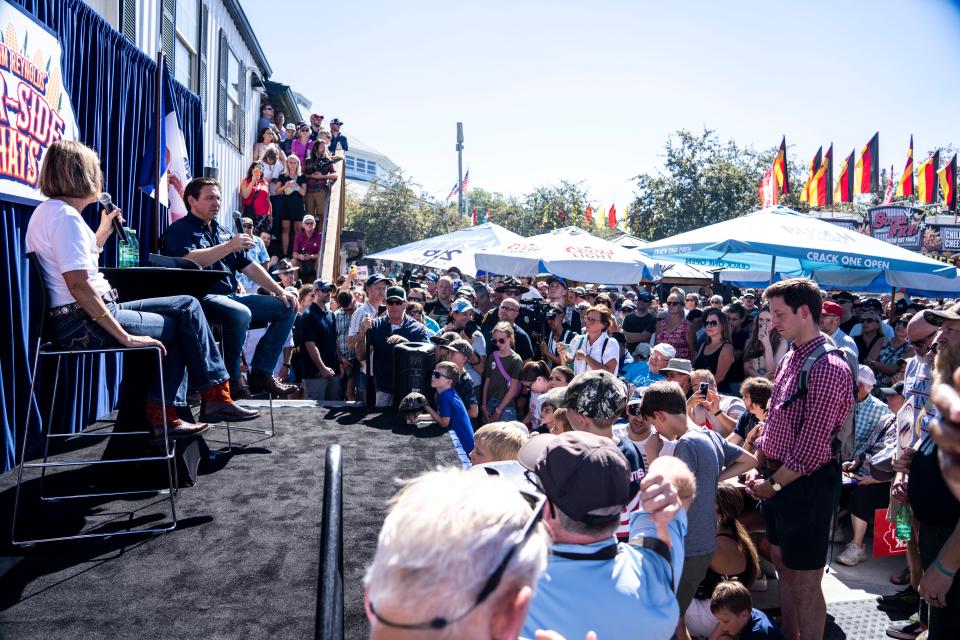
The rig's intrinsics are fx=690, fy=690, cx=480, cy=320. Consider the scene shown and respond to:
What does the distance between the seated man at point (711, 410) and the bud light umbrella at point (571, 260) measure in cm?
438

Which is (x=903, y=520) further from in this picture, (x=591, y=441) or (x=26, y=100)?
(x=26, y=100)

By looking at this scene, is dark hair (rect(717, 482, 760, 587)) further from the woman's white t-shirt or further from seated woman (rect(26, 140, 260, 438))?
the woman's white t-shirt

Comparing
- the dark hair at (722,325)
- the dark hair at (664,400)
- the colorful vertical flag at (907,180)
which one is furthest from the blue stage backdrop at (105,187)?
the colorful vertical flag at (907,180)

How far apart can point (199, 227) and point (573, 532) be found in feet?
11.8

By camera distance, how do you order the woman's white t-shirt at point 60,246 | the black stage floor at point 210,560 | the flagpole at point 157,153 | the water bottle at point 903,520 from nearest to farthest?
the black stage floor at point 210,560 < the woman's white t-shirt at point 60,246 < the water bottle at point 903,520 < the flagpole at point 157,153

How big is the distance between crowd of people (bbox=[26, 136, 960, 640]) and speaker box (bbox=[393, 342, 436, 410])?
0.05 metres

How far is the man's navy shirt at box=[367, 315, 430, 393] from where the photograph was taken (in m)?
7.49

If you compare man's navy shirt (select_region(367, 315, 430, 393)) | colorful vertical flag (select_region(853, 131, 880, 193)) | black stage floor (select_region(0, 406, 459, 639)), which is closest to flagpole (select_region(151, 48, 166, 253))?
man's navy shirt (select_region(367, 315, 430, 393))

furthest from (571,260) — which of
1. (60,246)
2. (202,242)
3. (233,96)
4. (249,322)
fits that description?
(233,96)

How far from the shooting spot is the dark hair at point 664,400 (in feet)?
13.2

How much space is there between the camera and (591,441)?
218 centimetres

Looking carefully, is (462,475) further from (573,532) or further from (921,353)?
(921,353)

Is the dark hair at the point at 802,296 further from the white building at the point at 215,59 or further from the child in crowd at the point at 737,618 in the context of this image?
the white building at the point at 215,59

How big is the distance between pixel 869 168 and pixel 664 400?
29876 millimetres
